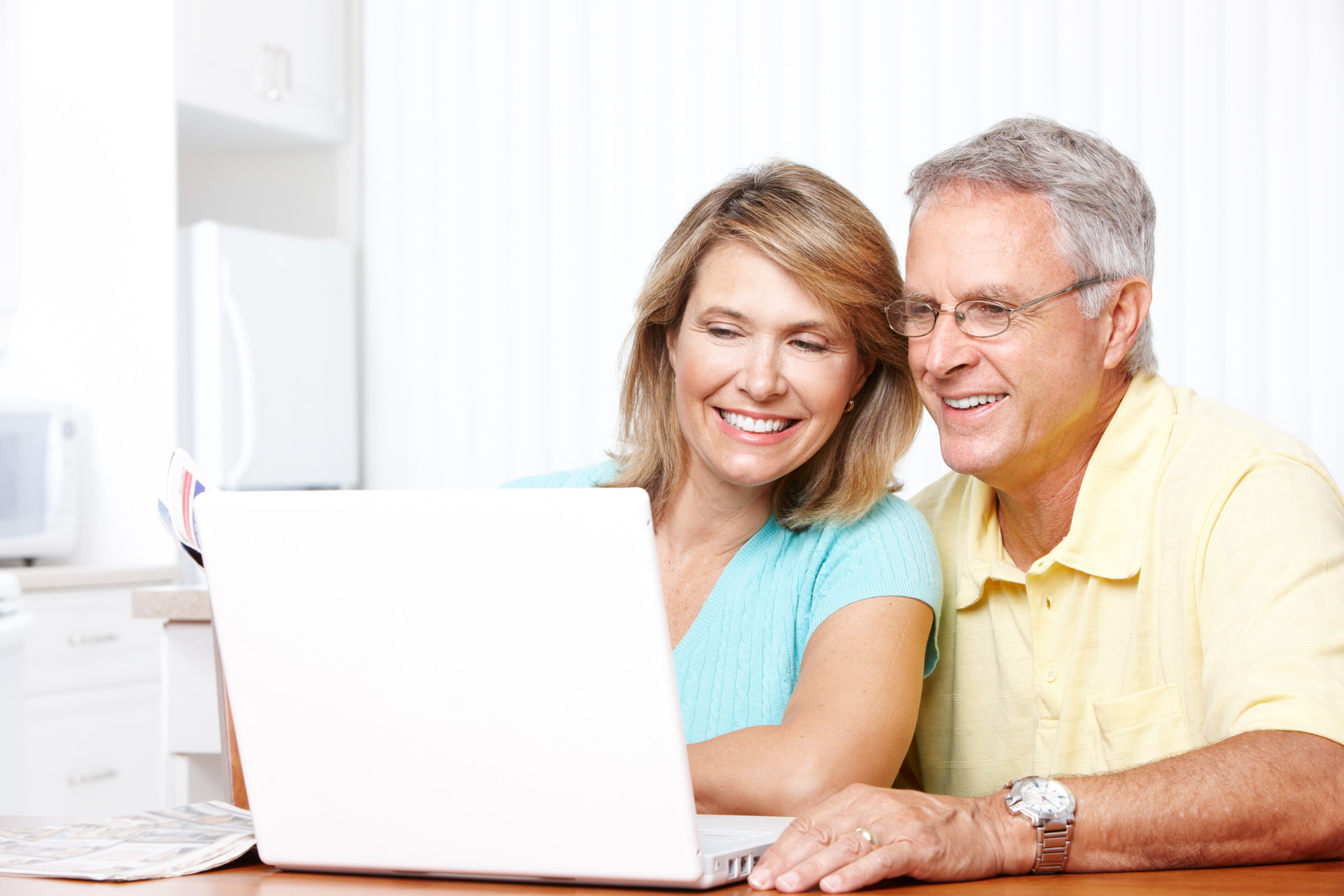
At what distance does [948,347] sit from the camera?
1359mm

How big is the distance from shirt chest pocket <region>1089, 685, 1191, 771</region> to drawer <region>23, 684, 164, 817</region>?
216 centimetres

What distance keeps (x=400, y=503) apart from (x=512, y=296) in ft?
10.2

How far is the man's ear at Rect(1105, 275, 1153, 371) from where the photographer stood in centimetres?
139

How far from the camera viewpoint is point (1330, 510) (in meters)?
1.19

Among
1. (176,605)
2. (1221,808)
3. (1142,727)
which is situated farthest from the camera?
(176,605)

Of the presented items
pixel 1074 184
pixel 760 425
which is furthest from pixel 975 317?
pixel 760 425

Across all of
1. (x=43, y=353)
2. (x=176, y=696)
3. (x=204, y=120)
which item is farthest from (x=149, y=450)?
(x=176, y=696)

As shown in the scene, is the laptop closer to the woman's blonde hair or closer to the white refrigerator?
the woman's blonde hair

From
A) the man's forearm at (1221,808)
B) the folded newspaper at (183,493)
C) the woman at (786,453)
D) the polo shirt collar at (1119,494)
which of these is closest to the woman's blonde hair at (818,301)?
the woman at (786,453)

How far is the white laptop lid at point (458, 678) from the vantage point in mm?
779

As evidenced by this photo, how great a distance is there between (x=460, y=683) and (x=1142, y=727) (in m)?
0.80

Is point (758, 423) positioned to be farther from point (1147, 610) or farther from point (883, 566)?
point (1147, 610)

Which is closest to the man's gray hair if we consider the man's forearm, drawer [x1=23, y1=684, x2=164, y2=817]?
the man's forearm

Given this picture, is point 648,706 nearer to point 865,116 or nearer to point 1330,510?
point 1330,510
